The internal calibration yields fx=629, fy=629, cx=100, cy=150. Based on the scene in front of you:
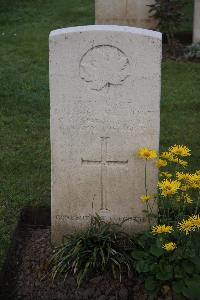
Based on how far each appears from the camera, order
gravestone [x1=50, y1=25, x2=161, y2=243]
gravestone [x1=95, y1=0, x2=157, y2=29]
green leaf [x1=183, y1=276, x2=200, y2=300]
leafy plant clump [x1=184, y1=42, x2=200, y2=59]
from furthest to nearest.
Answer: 1. gravestone [x1=95, y1=0, x2=157, y2=29]
2. leafy plant clump [x1=184, y1=42, x2=200, y2=59]
3. gravestone [x1=50, y1=25, x2=161, y2=243]
4. green leaf [x1=183, y1=276, x2=200, y2=300]

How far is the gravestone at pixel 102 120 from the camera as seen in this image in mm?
3857

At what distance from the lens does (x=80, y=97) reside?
395 centimetres

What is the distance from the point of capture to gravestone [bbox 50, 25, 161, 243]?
12.7ft

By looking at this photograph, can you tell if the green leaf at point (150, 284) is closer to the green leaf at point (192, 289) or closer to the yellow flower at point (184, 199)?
the green leaf at point (192, 289)

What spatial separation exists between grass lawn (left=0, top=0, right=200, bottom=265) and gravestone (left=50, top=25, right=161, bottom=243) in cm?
77

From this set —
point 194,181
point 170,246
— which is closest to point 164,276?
point 170,246

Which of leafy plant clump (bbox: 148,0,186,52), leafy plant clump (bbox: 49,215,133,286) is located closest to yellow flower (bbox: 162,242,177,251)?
leafy plant clump (bbox: 49,215,133,286)

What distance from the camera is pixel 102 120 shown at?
399 cm

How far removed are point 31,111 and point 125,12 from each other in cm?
377

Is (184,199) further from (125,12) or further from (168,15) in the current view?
(125,12)

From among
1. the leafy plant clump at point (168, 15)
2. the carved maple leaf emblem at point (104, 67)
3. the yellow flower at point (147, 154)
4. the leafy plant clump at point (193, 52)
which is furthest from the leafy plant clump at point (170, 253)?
the leafy plant clump at point (168, 15)

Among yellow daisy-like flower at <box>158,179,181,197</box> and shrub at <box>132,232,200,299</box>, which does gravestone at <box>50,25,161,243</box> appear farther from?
shrub at <box>132,232,200,299</box>

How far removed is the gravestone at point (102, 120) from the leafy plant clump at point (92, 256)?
19 cm

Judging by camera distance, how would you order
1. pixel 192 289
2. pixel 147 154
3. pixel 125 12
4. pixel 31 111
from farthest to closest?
pixel 125 12 < pixel 31 111 < pixel 147 154 < pixel 192 289
